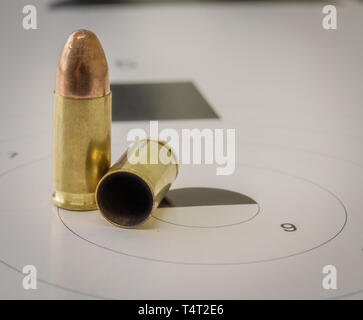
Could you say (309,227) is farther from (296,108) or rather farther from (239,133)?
(296,108)

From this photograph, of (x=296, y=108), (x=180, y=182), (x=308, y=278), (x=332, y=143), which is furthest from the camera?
(x=296, y=108)

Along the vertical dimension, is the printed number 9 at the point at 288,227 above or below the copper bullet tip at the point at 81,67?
below

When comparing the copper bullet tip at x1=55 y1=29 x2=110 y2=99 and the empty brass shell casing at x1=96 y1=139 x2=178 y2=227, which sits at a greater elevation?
the copper bullet tip at x1=55 y1=29 x2=110 y2=99

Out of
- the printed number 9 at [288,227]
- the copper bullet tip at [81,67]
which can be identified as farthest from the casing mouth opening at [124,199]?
the printed number 9 at [288,227]

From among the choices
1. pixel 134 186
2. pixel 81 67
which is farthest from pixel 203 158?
pixel 81 67

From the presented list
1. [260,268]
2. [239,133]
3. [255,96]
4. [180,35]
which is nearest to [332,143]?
[239,133]

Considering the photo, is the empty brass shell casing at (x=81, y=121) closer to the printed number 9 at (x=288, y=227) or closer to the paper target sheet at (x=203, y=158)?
the paper target sheet at (x=203, y=158)

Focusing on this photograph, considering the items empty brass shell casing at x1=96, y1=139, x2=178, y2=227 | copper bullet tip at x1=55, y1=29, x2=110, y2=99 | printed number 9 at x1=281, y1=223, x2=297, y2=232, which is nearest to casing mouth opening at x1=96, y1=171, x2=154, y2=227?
empty brass shell casing at x1=96, y1=139, x2=178, y2=227

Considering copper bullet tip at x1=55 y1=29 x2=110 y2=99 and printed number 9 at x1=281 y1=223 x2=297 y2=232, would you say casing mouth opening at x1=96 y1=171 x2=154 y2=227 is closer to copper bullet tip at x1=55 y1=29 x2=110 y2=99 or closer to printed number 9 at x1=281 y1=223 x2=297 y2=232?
copper bullet tip at x1=55 y1=29 x2=110 y2=99
